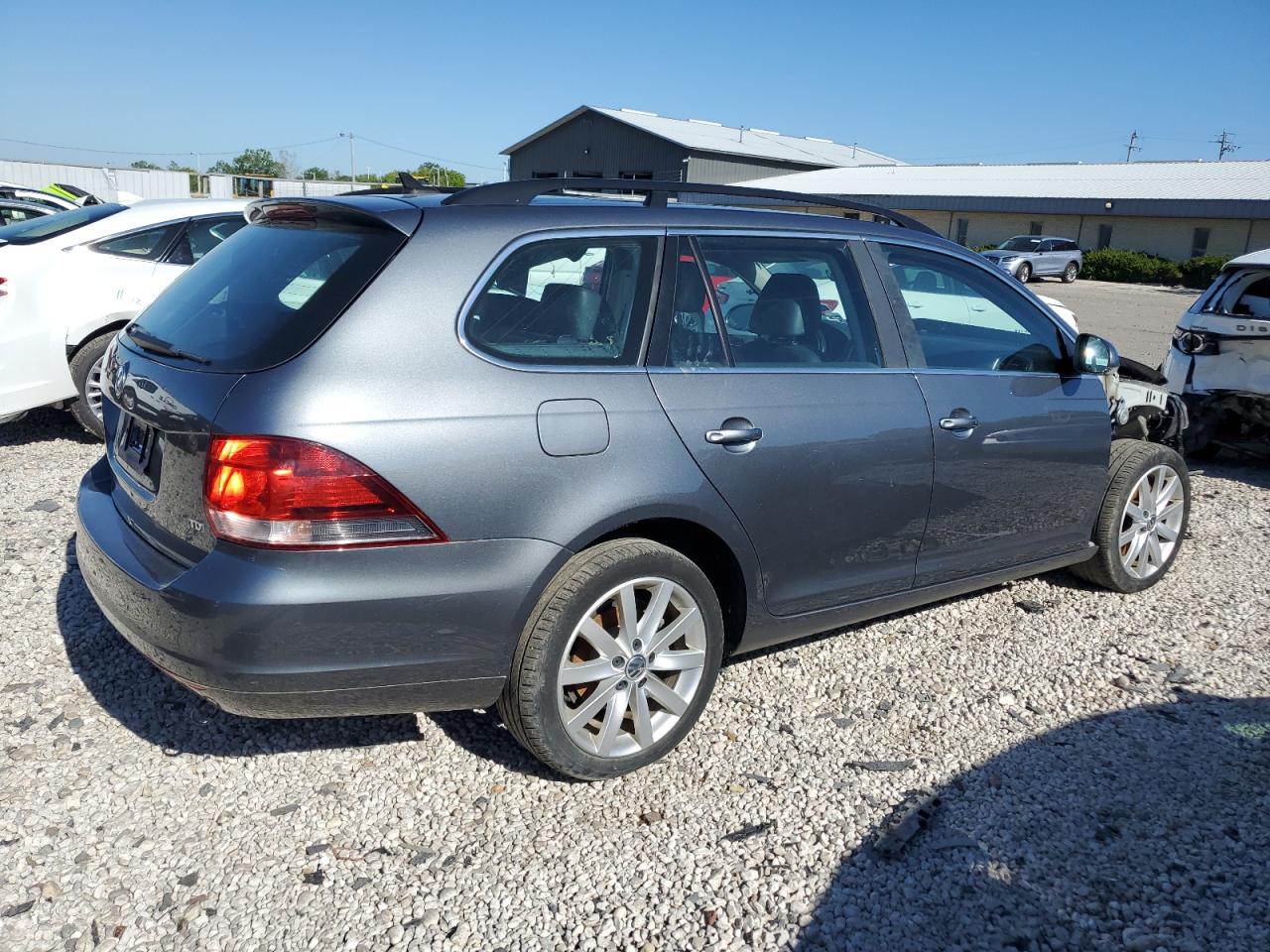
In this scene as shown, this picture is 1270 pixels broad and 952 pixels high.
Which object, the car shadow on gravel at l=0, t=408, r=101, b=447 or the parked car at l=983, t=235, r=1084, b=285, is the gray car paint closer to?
the car shadow on gravel at l=0, t=408, r=101, b=447

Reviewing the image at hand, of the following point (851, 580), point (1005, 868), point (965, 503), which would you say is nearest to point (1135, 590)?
point (965, 503)

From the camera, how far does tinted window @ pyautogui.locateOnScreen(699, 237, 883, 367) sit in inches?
133

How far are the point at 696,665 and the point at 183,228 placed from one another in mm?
5638

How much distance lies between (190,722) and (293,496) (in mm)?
1370

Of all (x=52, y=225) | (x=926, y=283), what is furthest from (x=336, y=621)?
(x=52, y=225)

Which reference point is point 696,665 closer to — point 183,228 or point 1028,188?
point 183,228

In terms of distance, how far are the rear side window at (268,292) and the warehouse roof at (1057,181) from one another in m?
41.7

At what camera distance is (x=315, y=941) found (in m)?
2.45

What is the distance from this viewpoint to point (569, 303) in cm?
307

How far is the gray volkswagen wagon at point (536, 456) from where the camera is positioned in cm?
256

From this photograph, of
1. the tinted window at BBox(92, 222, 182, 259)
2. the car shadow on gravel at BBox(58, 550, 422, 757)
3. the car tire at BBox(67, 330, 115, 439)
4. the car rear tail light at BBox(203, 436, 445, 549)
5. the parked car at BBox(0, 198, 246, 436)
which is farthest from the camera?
the tinted window at BBox(92, 222, 182, 259)

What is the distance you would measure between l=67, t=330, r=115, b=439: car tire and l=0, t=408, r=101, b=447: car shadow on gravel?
405 millimetres

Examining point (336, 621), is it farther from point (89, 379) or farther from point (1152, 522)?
point (89, 379)

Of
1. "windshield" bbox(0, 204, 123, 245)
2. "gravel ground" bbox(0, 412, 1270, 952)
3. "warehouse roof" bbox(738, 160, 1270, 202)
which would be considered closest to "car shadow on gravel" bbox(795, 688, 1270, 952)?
"gravel ground" bbox(0, 412, 1270, 952)
